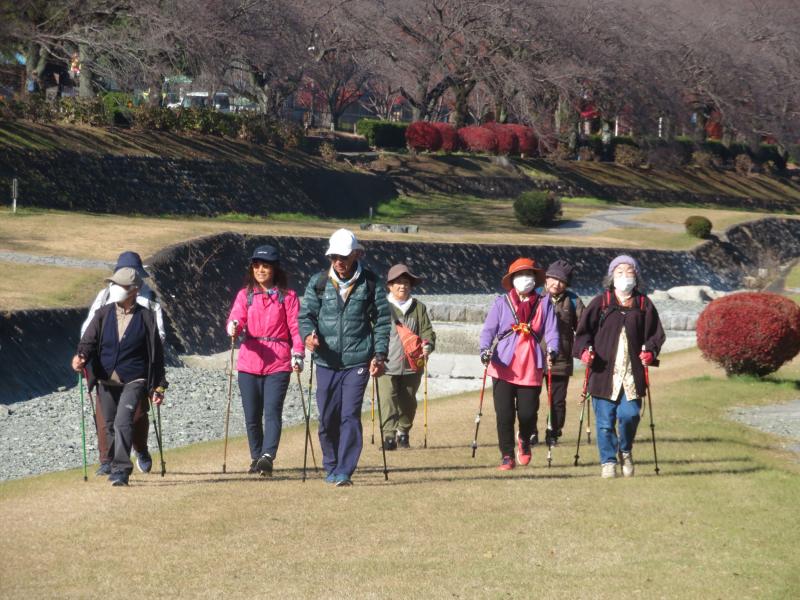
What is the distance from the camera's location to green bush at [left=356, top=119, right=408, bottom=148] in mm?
59969

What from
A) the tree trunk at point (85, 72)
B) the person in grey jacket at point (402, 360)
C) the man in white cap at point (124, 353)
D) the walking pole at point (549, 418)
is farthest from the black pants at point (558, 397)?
the tree trunk at point (85, 72)

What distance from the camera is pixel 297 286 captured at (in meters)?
32.9

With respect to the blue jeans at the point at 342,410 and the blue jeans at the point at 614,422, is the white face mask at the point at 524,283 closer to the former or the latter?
the blue jeans at the point at 614,422

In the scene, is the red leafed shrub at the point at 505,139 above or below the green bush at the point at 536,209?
above

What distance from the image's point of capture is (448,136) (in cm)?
6084

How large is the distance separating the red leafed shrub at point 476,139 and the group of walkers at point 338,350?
50.8m

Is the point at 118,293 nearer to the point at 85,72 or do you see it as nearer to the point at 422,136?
the point at 85,72

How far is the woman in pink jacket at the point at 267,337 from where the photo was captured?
10.8m

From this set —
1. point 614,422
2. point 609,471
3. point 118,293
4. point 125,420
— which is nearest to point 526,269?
point 614,422

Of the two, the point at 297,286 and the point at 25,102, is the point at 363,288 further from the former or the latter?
the point at 25,102

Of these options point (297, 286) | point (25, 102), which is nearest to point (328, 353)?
point (297, 286)

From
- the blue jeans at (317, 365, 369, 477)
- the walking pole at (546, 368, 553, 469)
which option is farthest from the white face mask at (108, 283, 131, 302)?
the walking pole at (546, 368, 553, 469)

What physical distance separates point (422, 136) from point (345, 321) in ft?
164

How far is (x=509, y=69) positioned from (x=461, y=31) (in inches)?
113
